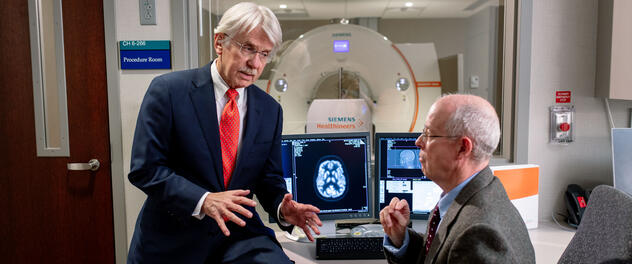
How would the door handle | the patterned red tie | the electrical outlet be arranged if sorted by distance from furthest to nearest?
the door handle → the electrical outlet → the patterned red tie

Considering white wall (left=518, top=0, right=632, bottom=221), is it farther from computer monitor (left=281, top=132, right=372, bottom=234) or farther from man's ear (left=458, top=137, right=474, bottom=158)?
man's ear (left=458, top=137, right=474, bottom=158)

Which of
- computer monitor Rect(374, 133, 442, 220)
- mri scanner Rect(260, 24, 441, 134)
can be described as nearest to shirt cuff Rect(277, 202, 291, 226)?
computer monitor Rect(374, 133, 442, 220)

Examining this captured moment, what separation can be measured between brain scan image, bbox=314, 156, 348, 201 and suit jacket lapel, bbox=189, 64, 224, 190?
0.52 metres

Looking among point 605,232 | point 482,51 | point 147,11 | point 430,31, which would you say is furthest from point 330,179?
point 430,31

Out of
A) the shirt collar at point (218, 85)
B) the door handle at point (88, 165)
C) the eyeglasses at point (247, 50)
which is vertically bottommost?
the door handle at point (88, 165)

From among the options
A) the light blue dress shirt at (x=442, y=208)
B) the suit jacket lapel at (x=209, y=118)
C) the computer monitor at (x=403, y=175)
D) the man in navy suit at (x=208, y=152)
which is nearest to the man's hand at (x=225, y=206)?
the man in navy suit at (x=208, y=152)

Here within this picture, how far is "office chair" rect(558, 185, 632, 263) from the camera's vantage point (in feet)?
3.60

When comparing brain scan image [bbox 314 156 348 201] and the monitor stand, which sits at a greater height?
brain scan image [bbox 314 156 348 201]

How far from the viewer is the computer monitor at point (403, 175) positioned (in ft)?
6.40

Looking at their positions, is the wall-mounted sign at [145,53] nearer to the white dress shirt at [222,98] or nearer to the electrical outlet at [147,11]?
the electrical outlet at [147,11]

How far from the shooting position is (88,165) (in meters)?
2.33

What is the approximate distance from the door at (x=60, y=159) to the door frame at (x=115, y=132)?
4cm

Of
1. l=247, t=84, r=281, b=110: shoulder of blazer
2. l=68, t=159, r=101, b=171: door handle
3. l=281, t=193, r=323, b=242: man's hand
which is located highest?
l=247, t=84, r=281, b=110: shoulder of blazer

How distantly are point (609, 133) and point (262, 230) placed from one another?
1719 mm
